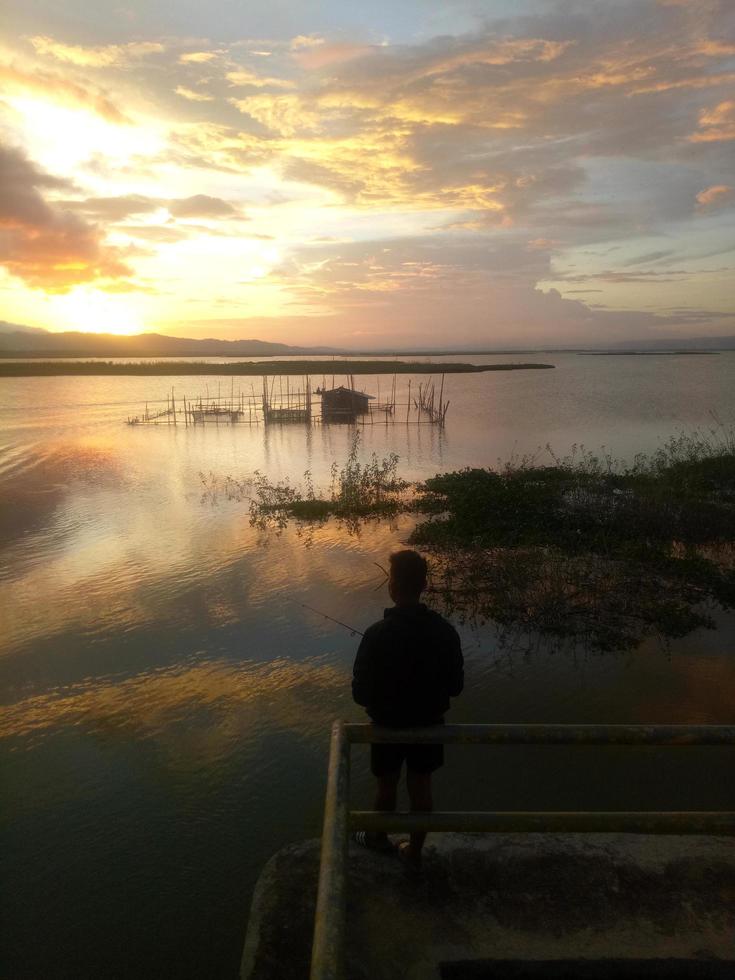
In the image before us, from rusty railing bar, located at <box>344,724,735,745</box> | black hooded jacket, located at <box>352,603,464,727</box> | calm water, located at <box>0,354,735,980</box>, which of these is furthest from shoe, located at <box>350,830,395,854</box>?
calm water, located at <box>0,354,735,980</box>

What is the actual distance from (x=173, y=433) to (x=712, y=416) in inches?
1189

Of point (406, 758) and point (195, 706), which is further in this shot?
point (195, 706)

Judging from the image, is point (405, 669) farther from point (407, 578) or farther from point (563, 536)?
point (563, 536)

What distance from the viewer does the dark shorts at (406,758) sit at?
3.73 m

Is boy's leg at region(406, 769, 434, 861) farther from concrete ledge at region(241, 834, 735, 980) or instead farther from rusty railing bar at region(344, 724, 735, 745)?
rusty railing bar at region(344, 724, 735, 745)

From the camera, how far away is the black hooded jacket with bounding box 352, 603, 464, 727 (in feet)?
11.5

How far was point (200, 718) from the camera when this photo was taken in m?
7.09

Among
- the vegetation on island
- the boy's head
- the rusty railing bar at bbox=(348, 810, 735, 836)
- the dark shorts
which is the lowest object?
the vegetation on island

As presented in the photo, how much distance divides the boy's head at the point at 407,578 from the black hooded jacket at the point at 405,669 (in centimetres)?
9

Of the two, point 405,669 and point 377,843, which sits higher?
point 405,669

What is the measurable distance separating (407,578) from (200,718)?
4505 millimetres

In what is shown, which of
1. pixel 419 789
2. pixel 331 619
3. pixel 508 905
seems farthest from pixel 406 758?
pixel 331 619

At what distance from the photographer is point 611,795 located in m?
5.87

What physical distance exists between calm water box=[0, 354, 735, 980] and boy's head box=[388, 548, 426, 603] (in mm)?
2879
